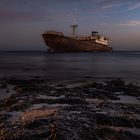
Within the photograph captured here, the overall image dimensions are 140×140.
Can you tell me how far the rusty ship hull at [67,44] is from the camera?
373 feet

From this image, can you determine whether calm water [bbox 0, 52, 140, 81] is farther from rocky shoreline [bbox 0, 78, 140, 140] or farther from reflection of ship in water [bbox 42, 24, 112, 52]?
reflection of ship in water [bbox 42, 24, 112, 52]

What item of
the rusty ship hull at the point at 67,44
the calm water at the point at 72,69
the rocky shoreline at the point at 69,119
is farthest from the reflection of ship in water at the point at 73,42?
the rocky shoreline at the point at 69,119

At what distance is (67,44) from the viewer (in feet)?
393

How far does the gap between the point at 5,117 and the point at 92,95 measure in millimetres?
6994

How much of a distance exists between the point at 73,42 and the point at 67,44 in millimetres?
2643

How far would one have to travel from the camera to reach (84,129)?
9.51 meters

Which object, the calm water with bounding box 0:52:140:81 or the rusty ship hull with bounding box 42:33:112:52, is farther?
the rusty ship hull with bounding box 42:33:112:52

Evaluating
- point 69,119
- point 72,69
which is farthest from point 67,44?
point 69,119

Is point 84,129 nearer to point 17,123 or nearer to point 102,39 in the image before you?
point 17,123

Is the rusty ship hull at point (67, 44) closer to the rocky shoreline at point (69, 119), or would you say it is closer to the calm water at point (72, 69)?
the calm water at point (72, 69)

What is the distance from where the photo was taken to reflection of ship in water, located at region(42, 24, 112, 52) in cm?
11331

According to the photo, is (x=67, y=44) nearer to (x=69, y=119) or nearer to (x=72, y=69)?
(x=72, y=69)

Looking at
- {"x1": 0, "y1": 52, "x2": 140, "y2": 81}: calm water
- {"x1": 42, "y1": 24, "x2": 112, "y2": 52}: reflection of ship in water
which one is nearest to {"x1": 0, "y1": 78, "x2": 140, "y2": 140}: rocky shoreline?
{"x1": 0, "y1": 52, "x2": 140, "y2": 81}: calm water

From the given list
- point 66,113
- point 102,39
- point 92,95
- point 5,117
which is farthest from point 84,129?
point 102,39
